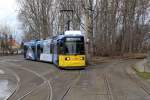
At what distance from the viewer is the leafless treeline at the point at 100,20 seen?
59531 mm

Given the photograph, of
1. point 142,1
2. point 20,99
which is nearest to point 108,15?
point 142,1

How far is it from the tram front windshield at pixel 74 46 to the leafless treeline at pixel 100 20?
1370cm

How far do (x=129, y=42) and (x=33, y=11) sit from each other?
68.3 feet

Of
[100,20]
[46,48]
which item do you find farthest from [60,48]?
[100,20]

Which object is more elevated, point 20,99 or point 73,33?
point 73,33

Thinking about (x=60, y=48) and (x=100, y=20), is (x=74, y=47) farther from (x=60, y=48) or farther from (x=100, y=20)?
(x=100, y=20)

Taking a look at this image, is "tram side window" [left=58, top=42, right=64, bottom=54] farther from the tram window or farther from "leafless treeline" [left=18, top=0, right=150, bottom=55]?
"leafless treeline" [left=18, top=0, right=150, bottom=55]

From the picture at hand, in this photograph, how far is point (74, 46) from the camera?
113 ft

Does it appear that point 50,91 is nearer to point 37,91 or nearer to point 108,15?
point 37,91

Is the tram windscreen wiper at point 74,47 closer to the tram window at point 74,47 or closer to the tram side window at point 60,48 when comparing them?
the tram window at point 74,47

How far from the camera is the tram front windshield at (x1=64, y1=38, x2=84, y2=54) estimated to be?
1352 inches

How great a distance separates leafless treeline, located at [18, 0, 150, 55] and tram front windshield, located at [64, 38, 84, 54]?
13703mm

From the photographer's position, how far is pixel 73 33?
116 ft

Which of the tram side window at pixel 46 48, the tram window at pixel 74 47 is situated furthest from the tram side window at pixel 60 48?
the tram side window at pixel 46 48
